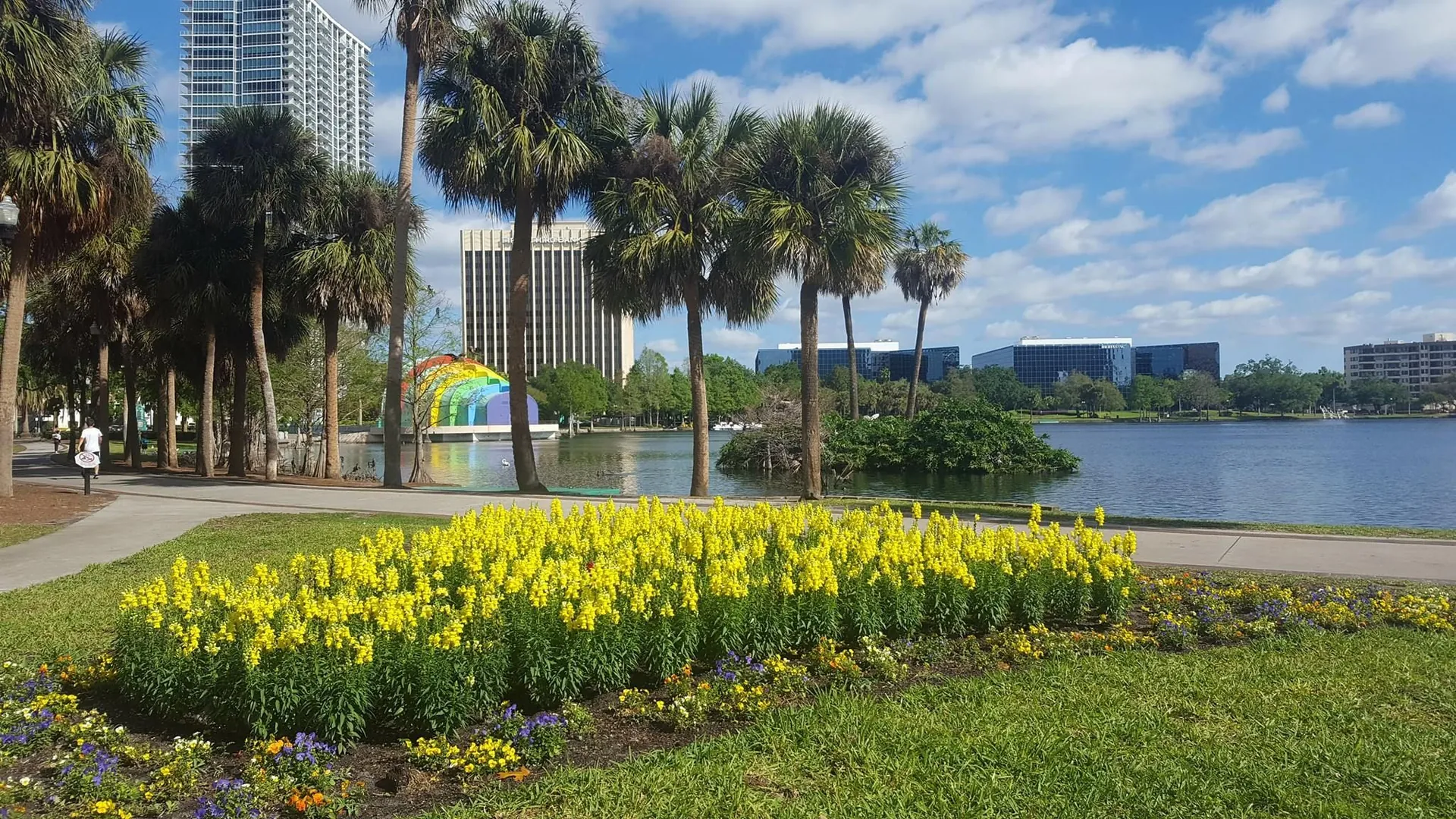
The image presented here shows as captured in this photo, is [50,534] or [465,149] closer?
[50,534]

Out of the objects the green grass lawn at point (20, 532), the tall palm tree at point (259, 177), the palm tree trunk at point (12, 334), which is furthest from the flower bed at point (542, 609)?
the tall palm tree at point (259, 177)

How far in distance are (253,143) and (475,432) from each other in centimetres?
7277

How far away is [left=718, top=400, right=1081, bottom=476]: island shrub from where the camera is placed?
37.2 meters

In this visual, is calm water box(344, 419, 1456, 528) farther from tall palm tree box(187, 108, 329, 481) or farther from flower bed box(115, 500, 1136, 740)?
flower bed box(115, 500, 1136, 740)

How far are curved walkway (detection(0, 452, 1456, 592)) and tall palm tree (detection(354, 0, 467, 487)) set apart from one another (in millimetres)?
2043

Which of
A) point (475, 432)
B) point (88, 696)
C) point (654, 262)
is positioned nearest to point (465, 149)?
→ point (654, 262)

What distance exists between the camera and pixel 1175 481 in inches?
1250

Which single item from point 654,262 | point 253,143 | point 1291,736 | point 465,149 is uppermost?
point 253,143

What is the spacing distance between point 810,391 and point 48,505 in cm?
1501

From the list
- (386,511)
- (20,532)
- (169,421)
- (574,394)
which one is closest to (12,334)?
(20,532)

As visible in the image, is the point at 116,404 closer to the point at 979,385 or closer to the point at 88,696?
the point at 88,696

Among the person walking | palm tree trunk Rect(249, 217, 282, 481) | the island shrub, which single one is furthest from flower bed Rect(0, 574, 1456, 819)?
the island shrub

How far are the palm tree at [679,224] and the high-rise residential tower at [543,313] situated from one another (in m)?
134

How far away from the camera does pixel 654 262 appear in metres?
19.7
